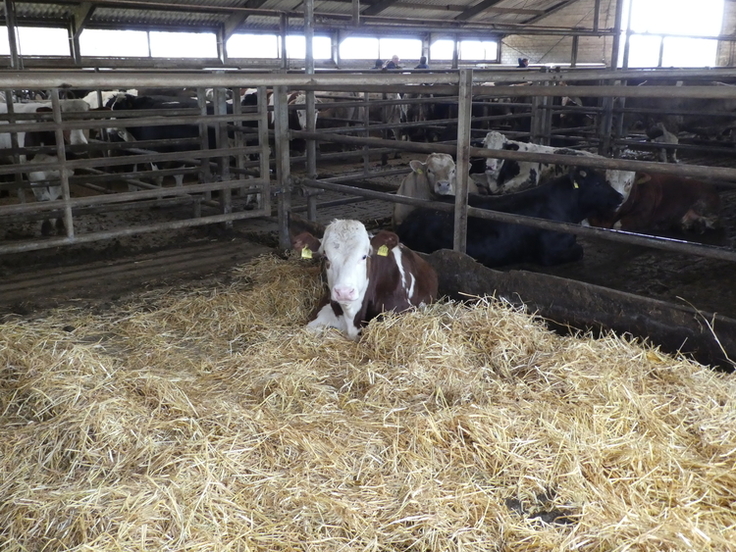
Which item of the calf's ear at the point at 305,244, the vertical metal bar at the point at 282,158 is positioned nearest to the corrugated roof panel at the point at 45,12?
the vertical metal bar at the point at 282,158

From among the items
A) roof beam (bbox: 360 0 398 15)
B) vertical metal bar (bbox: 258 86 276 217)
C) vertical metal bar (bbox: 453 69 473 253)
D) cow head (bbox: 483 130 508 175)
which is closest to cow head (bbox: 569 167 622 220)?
cow head (bbox: 483 130 508 175)

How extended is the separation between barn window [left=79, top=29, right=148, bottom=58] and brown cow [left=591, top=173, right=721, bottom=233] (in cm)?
1713

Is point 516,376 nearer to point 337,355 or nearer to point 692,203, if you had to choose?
point 337,355

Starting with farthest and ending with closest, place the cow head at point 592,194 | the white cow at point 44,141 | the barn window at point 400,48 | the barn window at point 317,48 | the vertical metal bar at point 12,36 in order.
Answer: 1. the barn window at point 400,48
2. the barn window at point 317,48
3. the vertical metal bar at point 12,36
4. the white cow at point 44,141
5. the cow head at point 592,194

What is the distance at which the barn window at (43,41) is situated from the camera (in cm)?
1828

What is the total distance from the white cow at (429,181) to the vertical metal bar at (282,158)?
1.03 meters

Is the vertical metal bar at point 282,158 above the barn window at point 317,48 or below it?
below

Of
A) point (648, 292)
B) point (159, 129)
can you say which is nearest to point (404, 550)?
point (648, 292)

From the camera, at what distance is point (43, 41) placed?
1870 cm

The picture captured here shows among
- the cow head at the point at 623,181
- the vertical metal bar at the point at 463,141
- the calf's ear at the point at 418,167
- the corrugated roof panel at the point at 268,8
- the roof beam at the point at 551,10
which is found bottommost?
the cow head at the point at 623,181

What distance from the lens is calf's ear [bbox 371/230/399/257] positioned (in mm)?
3920

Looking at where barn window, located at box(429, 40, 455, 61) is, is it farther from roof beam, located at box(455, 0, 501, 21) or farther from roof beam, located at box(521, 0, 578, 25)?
roof beam, located at box(521, 0, 578, 25)

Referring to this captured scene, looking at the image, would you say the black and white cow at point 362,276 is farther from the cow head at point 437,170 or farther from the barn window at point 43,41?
the barn window at point 43,41

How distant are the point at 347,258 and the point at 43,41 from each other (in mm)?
18460
